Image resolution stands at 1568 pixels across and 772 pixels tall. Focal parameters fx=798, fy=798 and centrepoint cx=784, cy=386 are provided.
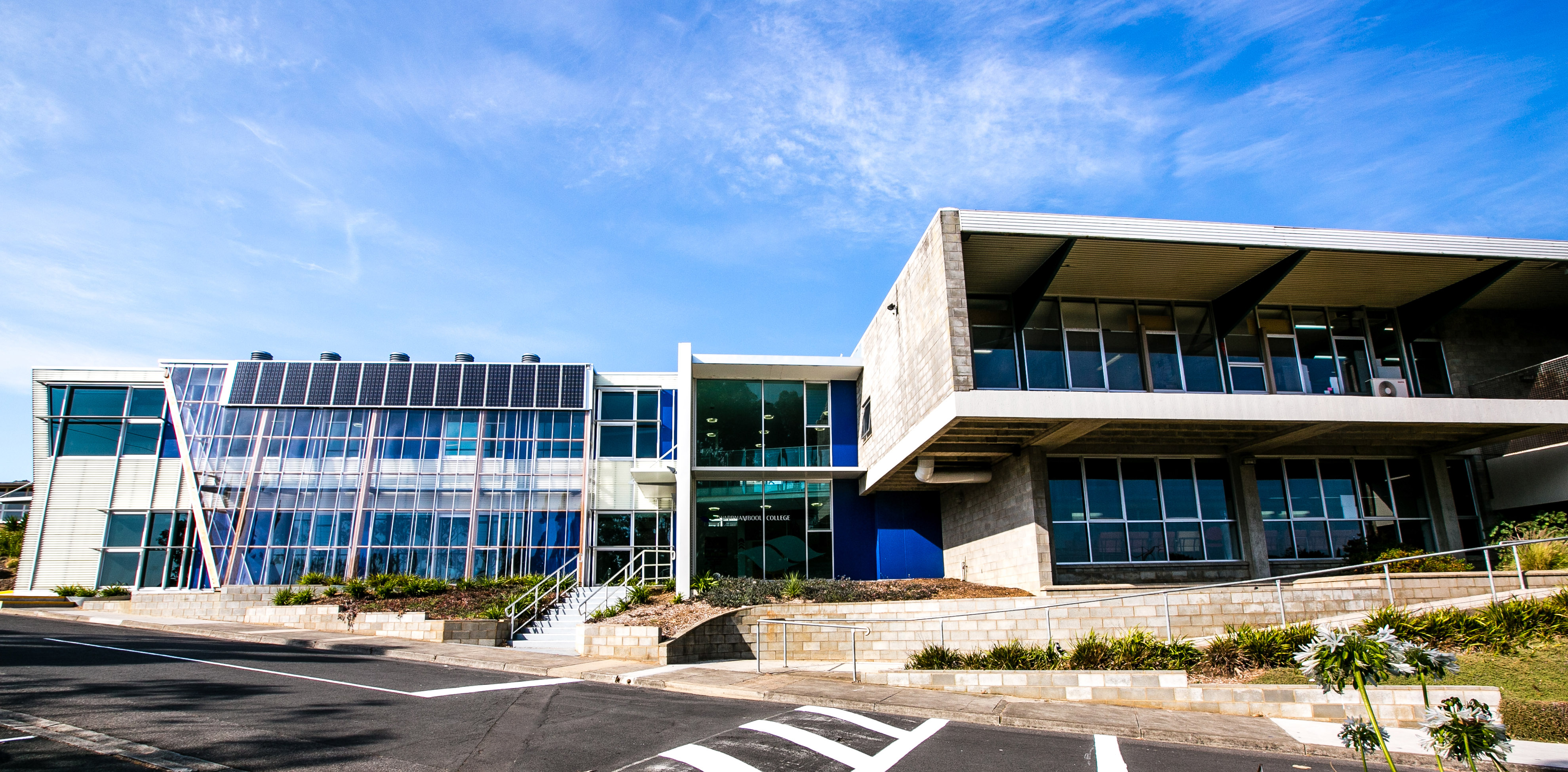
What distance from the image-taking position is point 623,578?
24625 millimetres

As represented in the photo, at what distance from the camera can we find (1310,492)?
18.5m

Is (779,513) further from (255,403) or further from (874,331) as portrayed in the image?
(255,403)

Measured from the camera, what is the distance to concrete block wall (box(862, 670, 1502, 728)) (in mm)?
8336

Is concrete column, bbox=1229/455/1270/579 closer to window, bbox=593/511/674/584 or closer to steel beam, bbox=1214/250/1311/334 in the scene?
steel beam, bbox=1214/250/1311/334

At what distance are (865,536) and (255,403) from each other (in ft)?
69.2

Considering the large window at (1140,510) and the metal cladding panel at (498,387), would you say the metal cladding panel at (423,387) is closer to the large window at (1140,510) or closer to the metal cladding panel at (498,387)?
the metal cladding panel at (498,387)

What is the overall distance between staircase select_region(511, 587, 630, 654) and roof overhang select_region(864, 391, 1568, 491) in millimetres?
8106

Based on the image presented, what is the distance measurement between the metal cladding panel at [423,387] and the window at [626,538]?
719 cm

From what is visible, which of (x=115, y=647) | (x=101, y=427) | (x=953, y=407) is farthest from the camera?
(x=101, y=427)

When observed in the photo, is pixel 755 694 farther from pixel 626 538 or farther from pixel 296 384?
pixel 296 384

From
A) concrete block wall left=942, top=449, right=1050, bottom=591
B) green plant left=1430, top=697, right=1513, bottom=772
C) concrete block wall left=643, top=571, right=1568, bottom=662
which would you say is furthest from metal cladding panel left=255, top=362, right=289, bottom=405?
green plant left=1430, top=697, right=1513, bottom=772

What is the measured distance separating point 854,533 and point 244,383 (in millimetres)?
21432

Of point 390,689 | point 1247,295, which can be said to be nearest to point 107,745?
point 390,689

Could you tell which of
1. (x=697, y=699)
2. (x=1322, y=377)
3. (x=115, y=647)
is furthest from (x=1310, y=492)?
(x=115, y=647)
